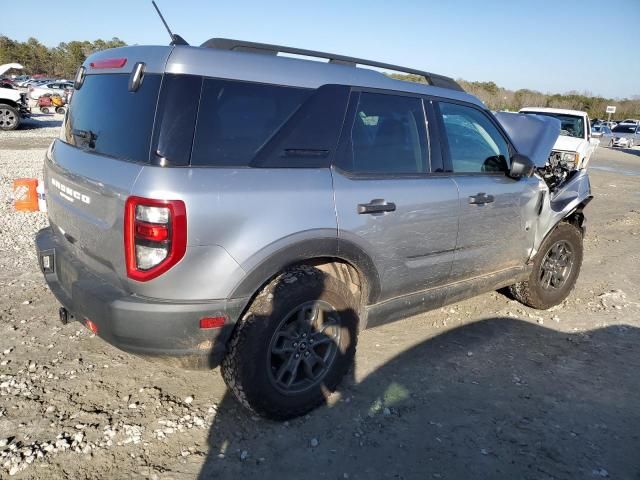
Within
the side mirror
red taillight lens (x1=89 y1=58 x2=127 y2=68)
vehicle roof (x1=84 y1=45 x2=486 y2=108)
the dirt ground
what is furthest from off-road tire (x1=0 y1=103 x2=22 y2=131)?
the side mirror

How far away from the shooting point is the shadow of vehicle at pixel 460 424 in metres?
2.59

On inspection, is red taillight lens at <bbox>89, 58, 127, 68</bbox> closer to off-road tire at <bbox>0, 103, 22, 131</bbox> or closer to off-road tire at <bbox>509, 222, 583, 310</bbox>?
off-road tire at <bbox>509, 222, 583, 310</bbox>

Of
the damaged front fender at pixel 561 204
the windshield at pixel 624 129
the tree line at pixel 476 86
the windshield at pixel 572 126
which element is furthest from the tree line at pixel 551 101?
the damaged front fender at pixel 561 204

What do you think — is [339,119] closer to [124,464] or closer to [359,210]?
[359,210]

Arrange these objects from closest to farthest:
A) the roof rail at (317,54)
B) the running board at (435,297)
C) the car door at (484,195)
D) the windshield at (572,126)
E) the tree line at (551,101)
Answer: the roof rail at (317,54) < the running board at (435,297) < the car door at (484,195) < the windshield at (572,126) < the tree line at (551,101)

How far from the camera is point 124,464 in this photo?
248cm

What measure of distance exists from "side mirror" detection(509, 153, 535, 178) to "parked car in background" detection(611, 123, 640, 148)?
3171 cm

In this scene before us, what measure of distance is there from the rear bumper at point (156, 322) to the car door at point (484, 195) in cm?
183

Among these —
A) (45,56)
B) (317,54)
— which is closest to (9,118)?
(317,54)

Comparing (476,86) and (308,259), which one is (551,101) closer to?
(476,86)

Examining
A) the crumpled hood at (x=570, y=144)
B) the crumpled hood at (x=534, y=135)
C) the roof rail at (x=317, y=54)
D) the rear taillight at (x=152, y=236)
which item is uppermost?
the roof rail at (x=317, y=54)

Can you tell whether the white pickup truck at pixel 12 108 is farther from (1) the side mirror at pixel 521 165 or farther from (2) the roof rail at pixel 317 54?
(1) the side mirror at pixel 521 165

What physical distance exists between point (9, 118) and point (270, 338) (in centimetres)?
1925

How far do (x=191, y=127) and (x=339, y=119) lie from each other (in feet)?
2.98
